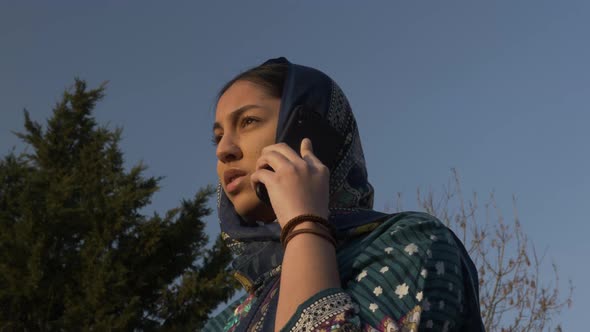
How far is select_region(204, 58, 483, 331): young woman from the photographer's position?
5.26ft

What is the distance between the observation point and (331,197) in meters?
2.12

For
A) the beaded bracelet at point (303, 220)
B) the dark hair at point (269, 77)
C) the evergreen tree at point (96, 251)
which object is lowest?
the beaded bracelet at point (303, 220)

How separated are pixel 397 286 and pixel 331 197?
513 millimetres

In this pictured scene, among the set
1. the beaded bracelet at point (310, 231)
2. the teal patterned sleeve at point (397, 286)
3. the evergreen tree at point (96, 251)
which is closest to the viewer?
the teal patterned sleeve at point (397, 286)

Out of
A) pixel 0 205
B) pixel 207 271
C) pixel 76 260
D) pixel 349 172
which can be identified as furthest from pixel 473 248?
pixel 349 172

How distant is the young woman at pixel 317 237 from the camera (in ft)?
5.26

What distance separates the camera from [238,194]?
2176mm

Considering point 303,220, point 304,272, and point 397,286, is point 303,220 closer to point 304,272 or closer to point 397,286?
point 304,272

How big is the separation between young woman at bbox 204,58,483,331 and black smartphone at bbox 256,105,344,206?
0.02 m

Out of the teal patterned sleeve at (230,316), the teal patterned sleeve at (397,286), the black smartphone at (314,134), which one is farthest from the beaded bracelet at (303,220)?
the teal patterned sleeve at (230,316)

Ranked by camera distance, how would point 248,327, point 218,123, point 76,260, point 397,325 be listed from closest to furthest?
point 397,325
point 248,327
point 218,123
point 76,260

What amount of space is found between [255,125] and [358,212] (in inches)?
16.7

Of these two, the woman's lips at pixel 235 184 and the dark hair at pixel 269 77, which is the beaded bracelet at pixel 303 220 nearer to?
the woman's lips at pixel 235 184

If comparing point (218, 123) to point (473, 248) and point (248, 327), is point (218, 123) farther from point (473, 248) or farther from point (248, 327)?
point (473, 248)
